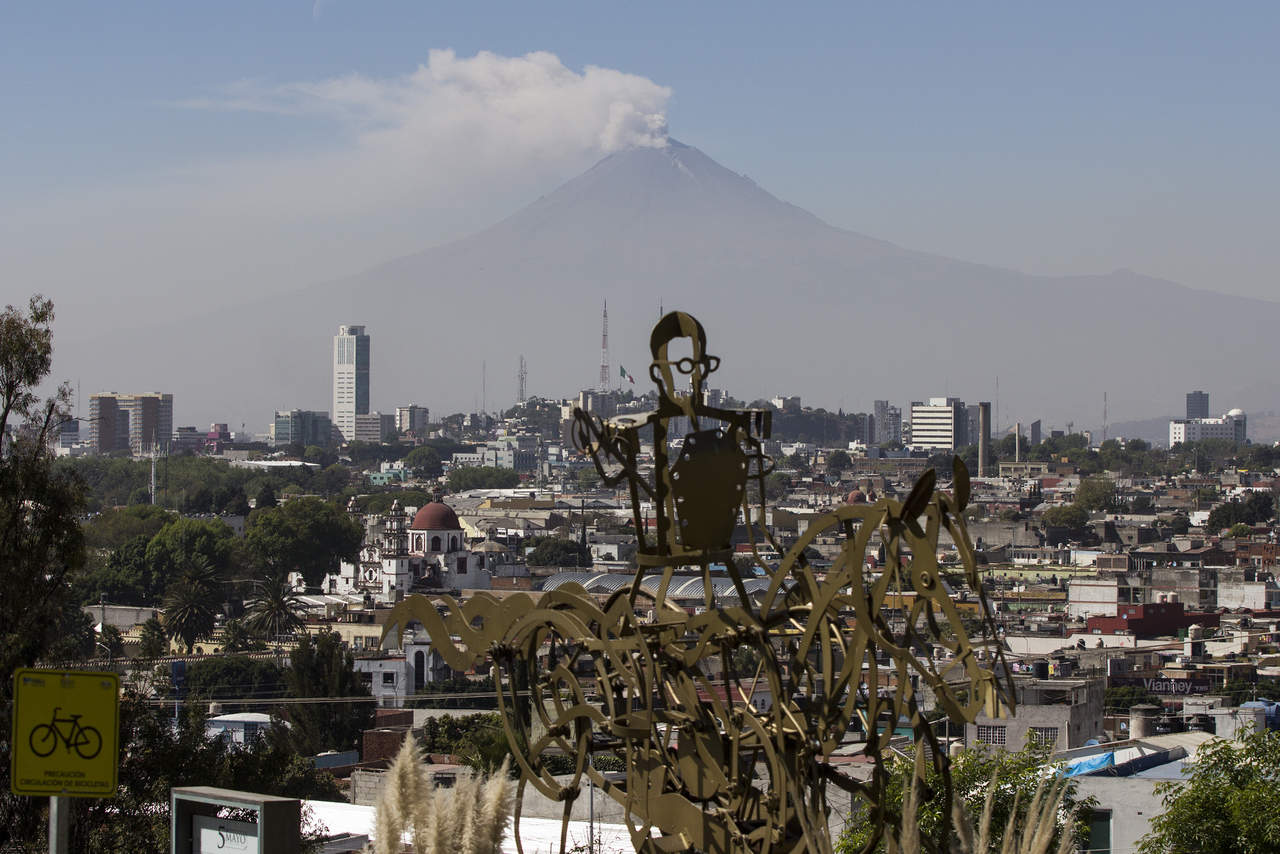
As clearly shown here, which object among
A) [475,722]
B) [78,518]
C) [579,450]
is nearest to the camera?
[579,450]

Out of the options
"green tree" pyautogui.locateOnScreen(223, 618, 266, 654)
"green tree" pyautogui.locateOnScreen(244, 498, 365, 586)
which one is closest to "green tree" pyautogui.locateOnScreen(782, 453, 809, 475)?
"green tree" pyautogui.locateOnScreen(244, 498, 365, 586)

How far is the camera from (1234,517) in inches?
4355

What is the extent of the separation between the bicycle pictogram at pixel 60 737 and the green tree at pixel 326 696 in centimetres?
2994

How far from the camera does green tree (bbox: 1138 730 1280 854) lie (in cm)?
1258

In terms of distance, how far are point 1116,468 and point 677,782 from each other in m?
163

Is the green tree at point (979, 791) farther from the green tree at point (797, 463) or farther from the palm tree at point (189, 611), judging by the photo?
the green tree at point (797, 463)

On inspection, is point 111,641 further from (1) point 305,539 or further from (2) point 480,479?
(2) point 480,479

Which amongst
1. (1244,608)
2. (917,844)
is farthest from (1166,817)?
(1244,608)

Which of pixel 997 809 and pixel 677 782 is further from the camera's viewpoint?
→ pixel 997 809

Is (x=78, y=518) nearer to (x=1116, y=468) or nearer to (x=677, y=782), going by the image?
(x=677, y=782)

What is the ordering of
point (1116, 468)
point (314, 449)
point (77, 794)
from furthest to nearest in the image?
Answer: 1. point (314, 449)
2. point (1116, 468)
3. point (77, 794)

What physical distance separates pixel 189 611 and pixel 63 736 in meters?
56.7

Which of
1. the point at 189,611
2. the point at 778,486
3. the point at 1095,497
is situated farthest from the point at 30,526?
the point at 778,486

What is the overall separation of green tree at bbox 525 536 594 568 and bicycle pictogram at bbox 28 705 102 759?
262ft
